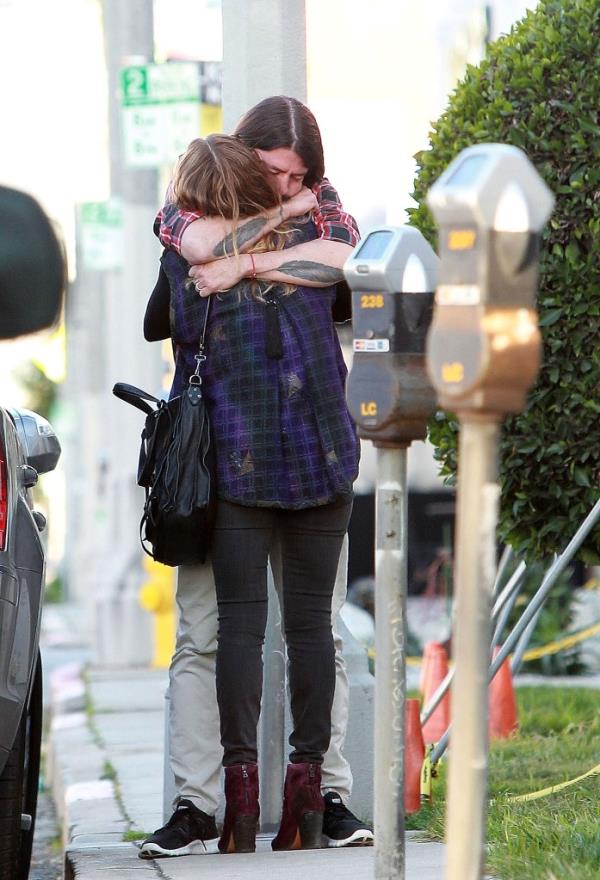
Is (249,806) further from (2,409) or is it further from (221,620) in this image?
(2,409)

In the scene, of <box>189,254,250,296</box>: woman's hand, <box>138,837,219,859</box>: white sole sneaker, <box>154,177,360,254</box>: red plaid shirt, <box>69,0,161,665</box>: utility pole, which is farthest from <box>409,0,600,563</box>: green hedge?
<box>69,0,161,665</box>: utility pole

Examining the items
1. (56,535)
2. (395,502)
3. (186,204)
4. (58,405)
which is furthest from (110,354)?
(56,535)

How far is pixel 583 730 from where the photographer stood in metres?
7.00

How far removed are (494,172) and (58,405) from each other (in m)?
42.9

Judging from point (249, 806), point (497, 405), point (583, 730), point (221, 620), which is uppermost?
point (497, 405)

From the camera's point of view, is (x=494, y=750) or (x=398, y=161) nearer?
(x=494, y=750)

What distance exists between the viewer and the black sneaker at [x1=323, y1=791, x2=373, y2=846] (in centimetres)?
451

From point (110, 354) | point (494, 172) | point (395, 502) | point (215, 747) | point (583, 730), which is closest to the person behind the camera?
point (494, 172)

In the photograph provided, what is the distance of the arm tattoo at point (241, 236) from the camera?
4363 millimetres

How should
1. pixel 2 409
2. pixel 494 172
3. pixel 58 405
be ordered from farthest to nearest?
pixel 58 405
pixel 2 409
pixel 494 172

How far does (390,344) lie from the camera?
3359 millimetres

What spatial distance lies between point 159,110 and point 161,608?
382 centimetres

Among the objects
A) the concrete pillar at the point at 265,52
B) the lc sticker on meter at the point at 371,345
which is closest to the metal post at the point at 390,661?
the lc sticker on meter at the point at 371,345

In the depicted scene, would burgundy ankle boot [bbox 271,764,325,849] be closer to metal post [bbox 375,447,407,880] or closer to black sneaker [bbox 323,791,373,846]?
black sneaker [bbox 323,791,373,846]
